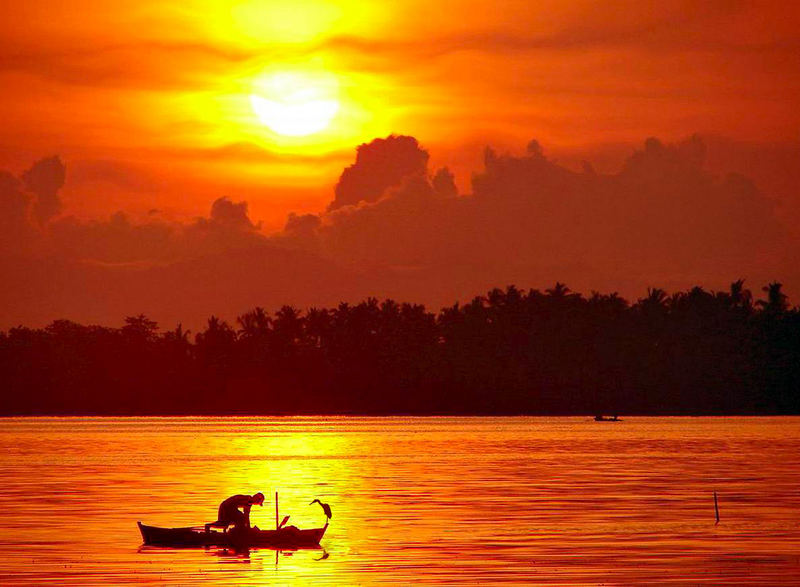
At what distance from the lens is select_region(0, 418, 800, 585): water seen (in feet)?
137

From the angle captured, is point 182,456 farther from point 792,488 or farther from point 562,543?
point 562,543

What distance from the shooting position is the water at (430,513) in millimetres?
41781

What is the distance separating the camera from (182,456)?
113188 millimetres

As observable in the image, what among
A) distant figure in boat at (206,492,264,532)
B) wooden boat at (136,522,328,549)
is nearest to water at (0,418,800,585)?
wooden boat at (136,522,328,549)

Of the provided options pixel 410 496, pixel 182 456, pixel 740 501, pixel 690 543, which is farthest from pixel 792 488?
pixel 182 456

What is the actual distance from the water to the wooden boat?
1.33ft

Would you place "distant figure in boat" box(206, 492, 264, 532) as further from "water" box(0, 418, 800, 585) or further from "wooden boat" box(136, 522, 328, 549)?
"water" box(0, 418, 800, 585)

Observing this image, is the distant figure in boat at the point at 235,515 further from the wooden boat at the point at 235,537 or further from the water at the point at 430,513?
the water at the point at 430,513

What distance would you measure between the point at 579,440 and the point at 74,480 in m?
71.7

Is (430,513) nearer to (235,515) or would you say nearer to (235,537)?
(235,515)

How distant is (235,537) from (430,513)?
13.7 m

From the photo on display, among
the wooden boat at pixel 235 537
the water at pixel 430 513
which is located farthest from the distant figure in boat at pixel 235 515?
the water at pixel 430 513

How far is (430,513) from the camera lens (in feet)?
193

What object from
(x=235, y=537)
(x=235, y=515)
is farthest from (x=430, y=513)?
(x=235, y=537)
